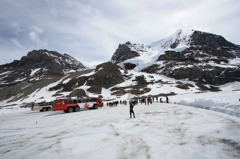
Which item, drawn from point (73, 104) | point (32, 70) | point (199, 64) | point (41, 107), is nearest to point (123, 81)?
point (41, 107)

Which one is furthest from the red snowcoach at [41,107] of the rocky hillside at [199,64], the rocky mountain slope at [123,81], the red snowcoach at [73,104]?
the rocky hillside at [199,64]

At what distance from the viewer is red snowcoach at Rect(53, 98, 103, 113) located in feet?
77.2

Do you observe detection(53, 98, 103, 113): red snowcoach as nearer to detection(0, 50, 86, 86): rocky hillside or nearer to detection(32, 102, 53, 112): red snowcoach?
detection(32, 102, 53, 112): red snowcoach

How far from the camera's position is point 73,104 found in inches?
1001

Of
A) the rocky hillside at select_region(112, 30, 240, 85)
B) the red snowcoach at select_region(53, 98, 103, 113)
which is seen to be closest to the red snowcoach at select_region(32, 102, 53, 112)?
the red snowcoach at select_region(53, 98, 103, 113)

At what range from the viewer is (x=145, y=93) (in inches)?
2761

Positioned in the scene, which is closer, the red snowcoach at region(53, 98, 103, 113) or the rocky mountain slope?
the red snowcoach at region(53, 98, 103, 113)

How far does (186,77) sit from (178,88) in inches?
1473

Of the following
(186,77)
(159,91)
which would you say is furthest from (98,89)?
(186,77)

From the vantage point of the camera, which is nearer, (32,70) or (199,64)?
(199,64)

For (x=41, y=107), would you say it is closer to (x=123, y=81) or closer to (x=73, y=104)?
(x=73, y=104)

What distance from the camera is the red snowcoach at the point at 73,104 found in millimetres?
23538

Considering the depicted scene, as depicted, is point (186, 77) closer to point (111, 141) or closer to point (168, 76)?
point (168, 76)

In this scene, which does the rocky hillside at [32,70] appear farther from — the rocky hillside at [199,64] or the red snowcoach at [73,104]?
the red snowcoach at [73,104]
